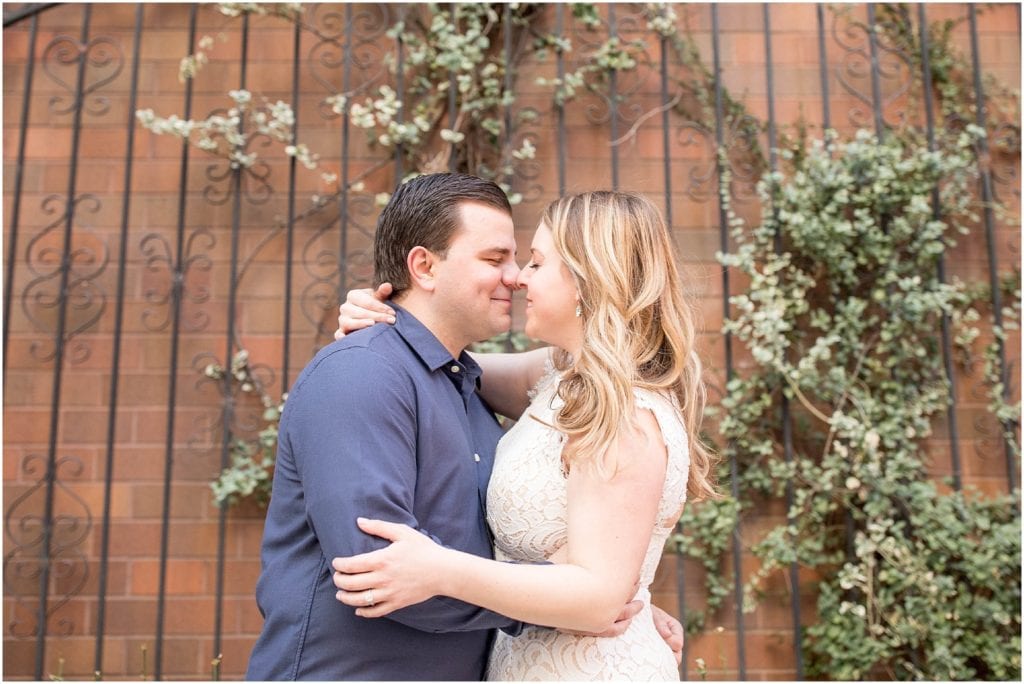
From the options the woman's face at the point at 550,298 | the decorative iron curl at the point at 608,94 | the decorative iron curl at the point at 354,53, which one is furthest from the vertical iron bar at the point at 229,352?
the woman's face at the point at 550,298

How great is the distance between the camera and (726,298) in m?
3.22

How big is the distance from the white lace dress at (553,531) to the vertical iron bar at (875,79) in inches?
81.6

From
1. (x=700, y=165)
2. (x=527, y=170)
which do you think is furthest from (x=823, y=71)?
(x=527, y=170)

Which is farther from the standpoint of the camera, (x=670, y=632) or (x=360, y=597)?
(x=670, y=632)

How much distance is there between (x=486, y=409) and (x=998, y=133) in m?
2.55

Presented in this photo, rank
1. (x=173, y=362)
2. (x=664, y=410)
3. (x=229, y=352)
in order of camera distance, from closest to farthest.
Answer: (x=664, y=410)
(x=173, y=362)
(x=229, y=352)

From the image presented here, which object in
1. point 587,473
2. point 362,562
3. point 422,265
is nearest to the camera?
point 362,562

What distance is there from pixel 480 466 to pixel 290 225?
1.72 meters

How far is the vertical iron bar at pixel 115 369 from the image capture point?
9.95ft

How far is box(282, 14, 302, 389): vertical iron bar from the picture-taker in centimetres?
318

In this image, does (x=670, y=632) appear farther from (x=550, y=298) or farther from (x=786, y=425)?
(x=786, y=425)

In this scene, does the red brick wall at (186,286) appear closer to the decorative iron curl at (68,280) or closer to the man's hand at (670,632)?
the decorative iron curl at (68,280)

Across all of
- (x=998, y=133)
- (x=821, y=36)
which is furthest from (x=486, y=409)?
(x=998, y=133)

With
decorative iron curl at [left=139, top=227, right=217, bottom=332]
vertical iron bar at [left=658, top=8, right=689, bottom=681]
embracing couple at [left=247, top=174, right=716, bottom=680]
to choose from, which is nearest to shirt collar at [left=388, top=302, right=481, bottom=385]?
embracing couple at [left=247, top=174, right=716, bottom=680]
